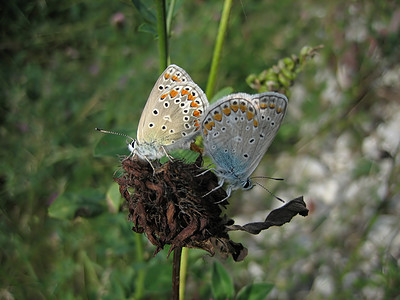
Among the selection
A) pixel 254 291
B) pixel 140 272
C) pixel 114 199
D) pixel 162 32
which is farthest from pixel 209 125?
pixel 140 272

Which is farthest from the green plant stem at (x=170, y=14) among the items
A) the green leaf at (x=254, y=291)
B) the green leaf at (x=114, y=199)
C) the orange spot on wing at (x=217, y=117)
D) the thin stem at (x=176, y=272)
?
Answer: the green leaf at (x=254, y=291)

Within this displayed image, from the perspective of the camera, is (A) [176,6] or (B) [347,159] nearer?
(A) [176,6]

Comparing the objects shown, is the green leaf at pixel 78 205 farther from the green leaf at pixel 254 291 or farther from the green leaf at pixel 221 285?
the green leaf at pixel 254 291

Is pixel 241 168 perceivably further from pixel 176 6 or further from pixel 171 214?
pixel 176 6

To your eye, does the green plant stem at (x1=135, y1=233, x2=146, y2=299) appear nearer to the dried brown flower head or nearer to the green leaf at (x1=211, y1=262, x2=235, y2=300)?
the green leaf at (x1=211, y1=262, x2=235, y2=300)

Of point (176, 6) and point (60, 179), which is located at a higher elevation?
point (176, 6)

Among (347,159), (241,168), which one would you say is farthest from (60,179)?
(347,159)

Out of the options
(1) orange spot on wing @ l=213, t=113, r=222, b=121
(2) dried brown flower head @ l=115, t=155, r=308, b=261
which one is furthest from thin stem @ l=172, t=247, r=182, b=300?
(1) orange spot on wing @ l=213, t=113, r=222, b=121

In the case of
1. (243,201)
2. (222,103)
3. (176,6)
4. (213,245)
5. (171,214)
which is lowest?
(243,201)

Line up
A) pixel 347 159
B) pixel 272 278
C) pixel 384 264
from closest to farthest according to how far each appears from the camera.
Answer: pixel 384 264
pixel 272 278
pixel 347 159
